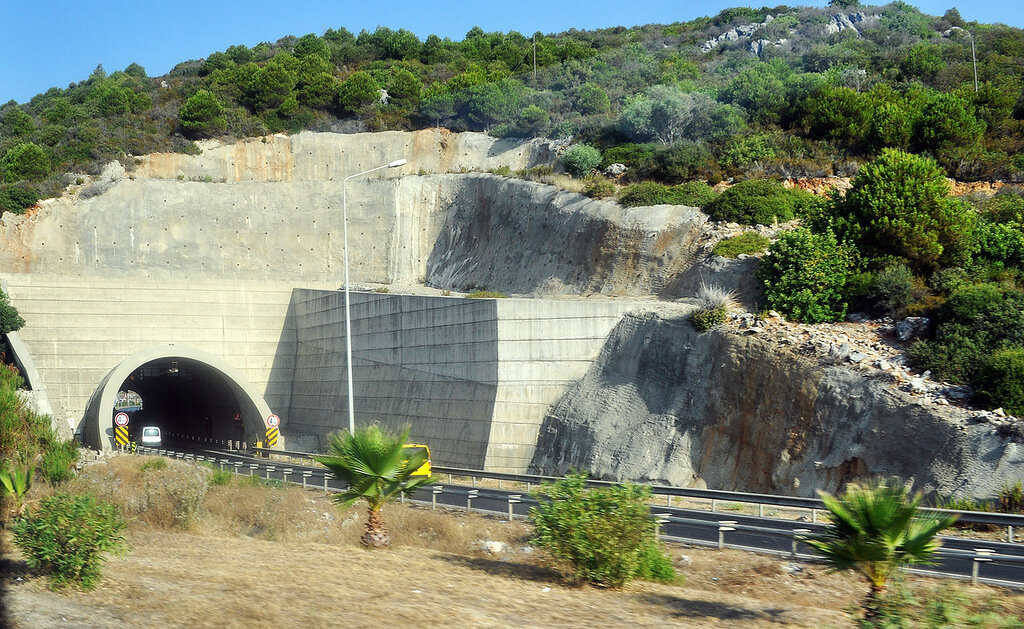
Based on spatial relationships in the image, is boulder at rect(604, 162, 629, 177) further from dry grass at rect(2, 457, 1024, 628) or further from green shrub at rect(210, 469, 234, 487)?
dry grass at rect(2, 457, 1024, 628)

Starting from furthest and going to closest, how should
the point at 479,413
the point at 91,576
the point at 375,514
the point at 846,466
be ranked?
1. the point at 479,413
2. the point at 846,466
3. the point at 375,514
4. the point at 91,576

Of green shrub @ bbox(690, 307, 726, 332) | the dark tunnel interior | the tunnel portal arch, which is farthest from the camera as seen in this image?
the dark tunnel interior

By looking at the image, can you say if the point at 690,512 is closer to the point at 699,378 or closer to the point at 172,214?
the point at 699,378

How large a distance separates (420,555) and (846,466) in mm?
12860

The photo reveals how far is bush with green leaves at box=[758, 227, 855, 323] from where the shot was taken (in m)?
29.5

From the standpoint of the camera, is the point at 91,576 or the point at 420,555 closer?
the point at 91,576

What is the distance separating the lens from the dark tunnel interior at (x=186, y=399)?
48375 millimetres

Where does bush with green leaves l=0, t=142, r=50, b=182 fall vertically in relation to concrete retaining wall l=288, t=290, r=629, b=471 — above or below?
above

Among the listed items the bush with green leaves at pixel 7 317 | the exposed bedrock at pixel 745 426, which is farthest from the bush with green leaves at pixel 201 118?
the exposed bedrock at pixel 745 426

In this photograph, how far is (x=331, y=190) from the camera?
63.3 m

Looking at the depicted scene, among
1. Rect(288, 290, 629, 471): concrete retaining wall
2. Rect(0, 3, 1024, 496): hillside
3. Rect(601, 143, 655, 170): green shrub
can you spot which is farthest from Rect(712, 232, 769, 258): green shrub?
Rect(601, 143, 655, 170): green shrub

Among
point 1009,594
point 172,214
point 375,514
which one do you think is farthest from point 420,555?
point 172,214

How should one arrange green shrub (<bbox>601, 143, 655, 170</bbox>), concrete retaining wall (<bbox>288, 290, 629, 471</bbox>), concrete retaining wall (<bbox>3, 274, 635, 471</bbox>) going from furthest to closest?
green shrub (<bbox>601, 143, 655, 170</bbox>), concrete retaining wall (<bbox>3, 274, 635, 471</bbox>), concrete retaining wall (<bbox>288, 290, 629, 471</bbox>)

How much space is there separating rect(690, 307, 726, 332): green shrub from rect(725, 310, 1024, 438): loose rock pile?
0.33 m
